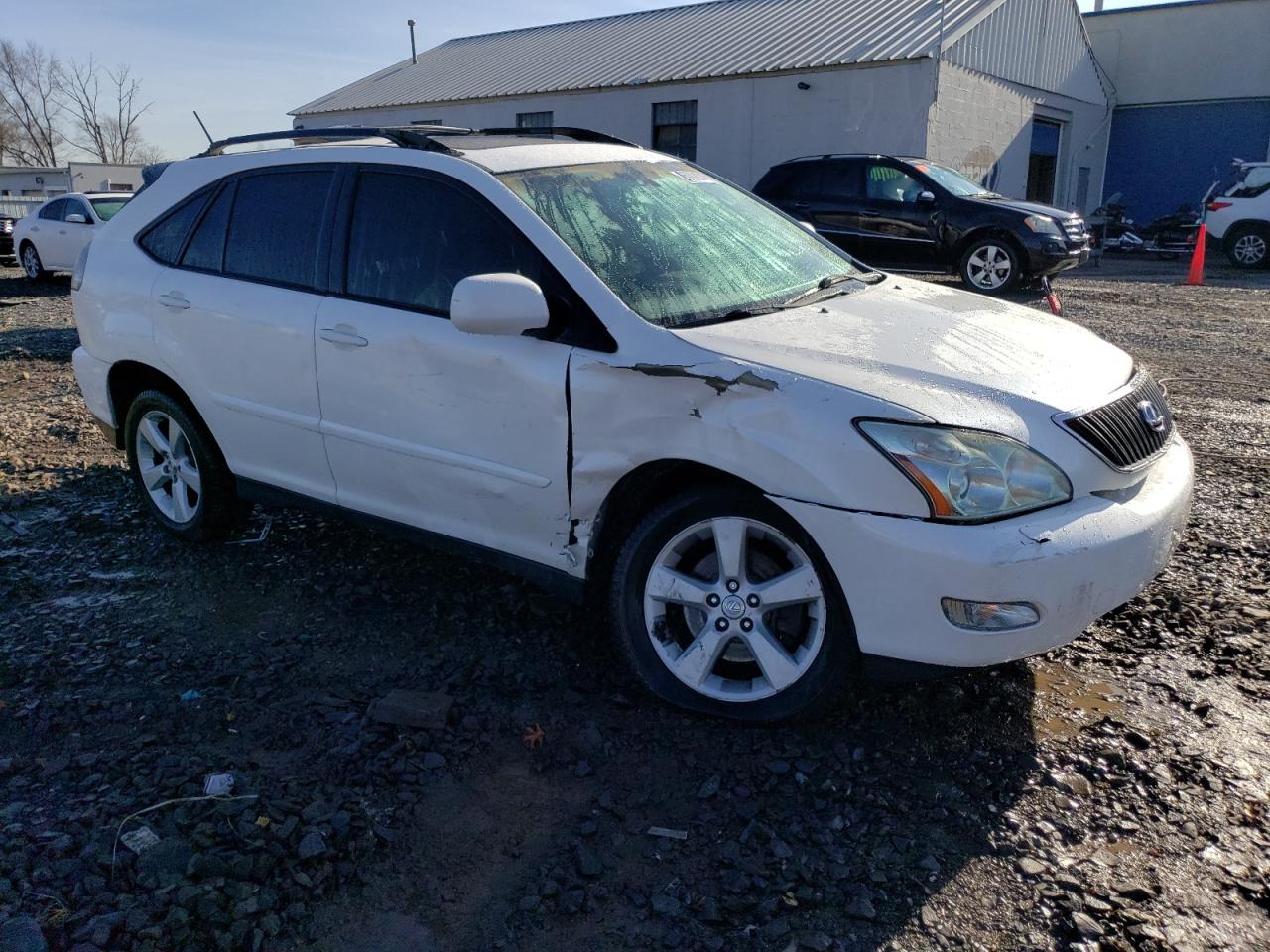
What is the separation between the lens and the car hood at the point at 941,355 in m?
2.78

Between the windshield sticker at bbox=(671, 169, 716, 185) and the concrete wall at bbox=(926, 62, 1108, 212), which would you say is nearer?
the windshield sticker at bbox=(671, 169, 716, 185)

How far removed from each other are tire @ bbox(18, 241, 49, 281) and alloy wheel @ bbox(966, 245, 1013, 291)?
14305mm

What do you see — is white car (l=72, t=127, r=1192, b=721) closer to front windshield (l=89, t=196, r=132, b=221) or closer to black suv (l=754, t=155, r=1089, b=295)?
black suv (l=754, t=155, r=1089, b=295)

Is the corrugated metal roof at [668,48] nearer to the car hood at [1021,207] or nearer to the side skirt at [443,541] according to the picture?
the car hood at [1021,207]

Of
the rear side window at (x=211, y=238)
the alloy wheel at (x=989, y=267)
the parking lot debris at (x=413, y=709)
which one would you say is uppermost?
the rear side window at (x=211, y=238)

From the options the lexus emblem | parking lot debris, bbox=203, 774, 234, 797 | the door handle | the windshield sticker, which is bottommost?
parking lot debris, bbox=203, 774, 234, 797

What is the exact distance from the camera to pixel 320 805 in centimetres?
271

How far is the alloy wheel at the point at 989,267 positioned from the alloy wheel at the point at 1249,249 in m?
8.64

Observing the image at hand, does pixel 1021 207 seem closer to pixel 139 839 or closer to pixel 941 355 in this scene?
pixel 941 355

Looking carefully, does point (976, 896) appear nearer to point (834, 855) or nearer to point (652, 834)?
point (834, 855)

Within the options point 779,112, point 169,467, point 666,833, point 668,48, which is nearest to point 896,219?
point 779,112

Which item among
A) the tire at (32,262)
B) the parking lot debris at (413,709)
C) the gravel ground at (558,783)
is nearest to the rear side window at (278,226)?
the gravel ground at (558,783)

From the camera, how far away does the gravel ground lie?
2.33 meters

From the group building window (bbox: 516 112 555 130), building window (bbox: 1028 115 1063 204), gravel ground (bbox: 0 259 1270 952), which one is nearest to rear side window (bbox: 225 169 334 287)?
gravel ground (bbox: 0 259 1270 952)
